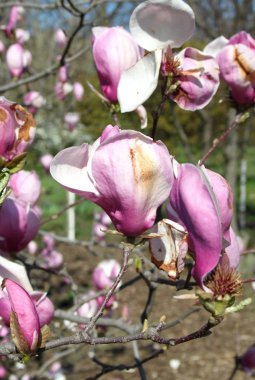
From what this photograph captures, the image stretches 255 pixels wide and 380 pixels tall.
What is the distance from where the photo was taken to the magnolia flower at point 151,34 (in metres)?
0.82

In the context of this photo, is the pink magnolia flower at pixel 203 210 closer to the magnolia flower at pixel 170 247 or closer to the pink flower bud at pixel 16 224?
the magnolia flower at pixel 170 247

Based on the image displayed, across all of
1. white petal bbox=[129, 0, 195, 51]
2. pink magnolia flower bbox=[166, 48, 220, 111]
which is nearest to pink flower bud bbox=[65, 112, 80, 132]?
pink magnolia flower bbox=[166, 48, 220, 111]

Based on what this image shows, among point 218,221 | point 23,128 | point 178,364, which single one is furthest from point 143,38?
point 178,364

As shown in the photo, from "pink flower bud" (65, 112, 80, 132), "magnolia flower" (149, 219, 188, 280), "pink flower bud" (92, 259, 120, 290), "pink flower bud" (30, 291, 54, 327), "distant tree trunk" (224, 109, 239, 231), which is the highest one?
"magnolia flower" (149, 219, 188, 280)

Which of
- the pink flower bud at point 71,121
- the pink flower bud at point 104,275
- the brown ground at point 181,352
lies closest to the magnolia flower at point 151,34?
the pink flower bud at point 104,275

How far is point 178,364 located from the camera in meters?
3.91

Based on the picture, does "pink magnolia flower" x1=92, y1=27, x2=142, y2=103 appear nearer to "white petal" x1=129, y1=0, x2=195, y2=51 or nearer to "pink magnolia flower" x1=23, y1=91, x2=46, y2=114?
"white petal" x1=129, y1=0, x2=195, y2=51

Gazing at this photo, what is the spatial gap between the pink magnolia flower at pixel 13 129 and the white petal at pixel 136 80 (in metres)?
A: 0.15

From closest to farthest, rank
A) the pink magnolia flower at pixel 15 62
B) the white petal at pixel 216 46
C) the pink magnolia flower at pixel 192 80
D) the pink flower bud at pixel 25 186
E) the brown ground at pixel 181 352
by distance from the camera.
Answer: the pink magnolia flower at pixel 192 80 < the white petal at pixel 216 46 < the pink flower bud at pixel 25 186 < the pink magnolia flower at pixel 15 62 < the brown ground at pixel 181 352

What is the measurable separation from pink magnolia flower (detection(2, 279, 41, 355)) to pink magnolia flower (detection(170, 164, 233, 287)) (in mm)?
220

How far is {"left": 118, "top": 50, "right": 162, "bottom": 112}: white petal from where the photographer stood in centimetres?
84

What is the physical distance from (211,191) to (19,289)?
0.28m

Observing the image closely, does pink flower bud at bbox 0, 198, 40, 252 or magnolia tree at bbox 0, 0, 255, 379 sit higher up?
magnolia tree at bbox 0, 0, 255, 379

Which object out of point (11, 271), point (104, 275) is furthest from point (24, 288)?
point (104, 275)
